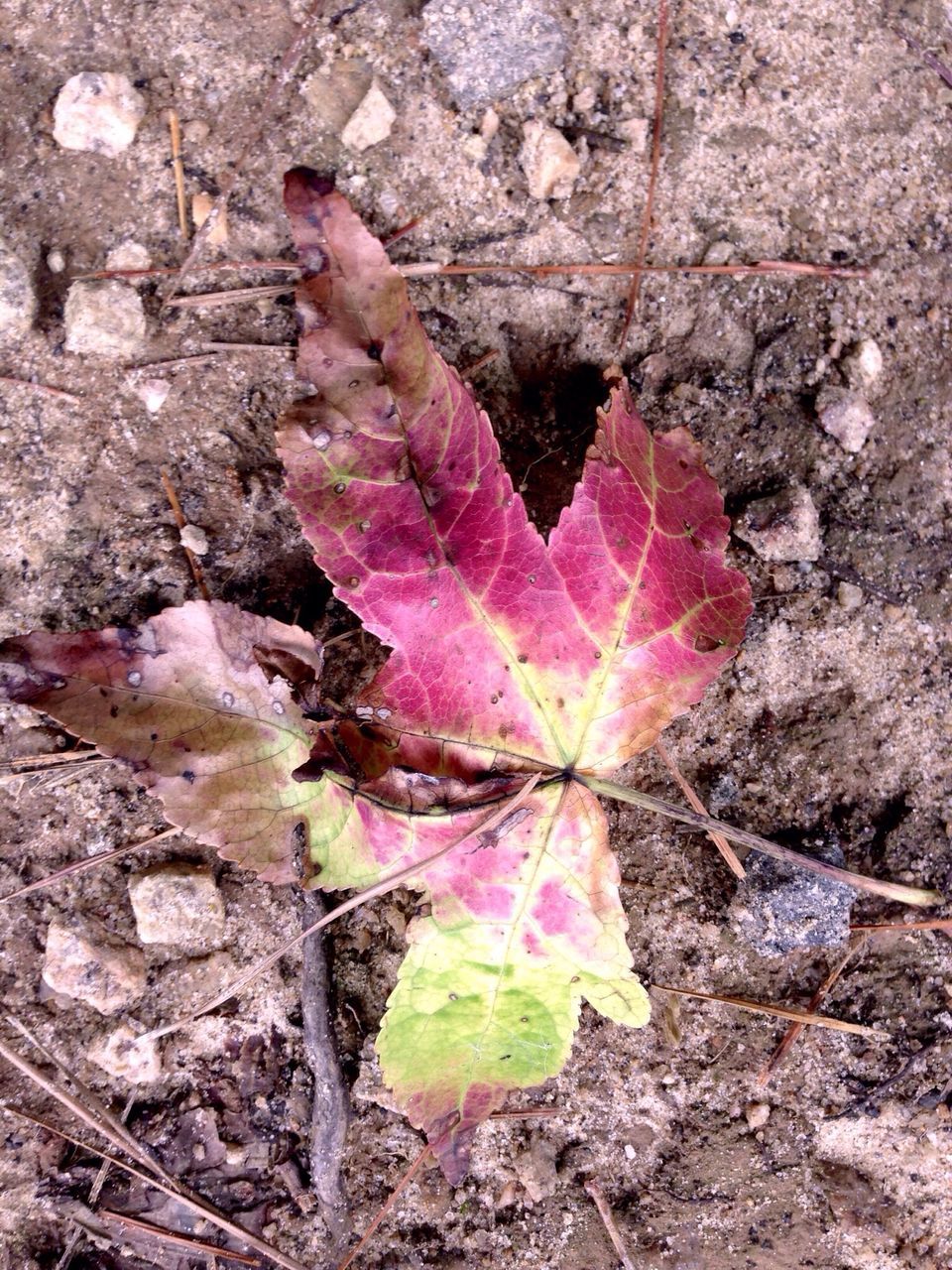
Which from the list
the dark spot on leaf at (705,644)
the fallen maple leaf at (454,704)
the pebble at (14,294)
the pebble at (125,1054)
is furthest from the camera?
the pebble at (125,1054)

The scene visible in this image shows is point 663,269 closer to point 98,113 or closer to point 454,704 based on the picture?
point 454,704

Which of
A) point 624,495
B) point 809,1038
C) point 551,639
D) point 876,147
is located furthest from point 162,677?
point 876,147

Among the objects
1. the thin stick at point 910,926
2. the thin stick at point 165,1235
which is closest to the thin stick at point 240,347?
the thin stick at point 910,926

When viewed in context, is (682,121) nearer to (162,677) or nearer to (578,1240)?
(162,677)

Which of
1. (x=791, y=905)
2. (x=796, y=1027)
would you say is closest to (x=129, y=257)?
(x=791, y=905)

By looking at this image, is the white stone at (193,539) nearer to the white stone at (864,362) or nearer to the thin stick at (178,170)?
the thin stick at (178,170)

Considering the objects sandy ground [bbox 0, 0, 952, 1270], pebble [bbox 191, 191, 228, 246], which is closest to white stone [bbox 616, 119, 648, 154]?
sandy ground [bbox 0, 0, 952, 1270]

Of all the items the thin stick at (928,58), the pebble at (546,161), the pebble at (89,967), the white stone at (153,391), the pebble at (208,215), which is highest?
the thin stick at (928,58)
